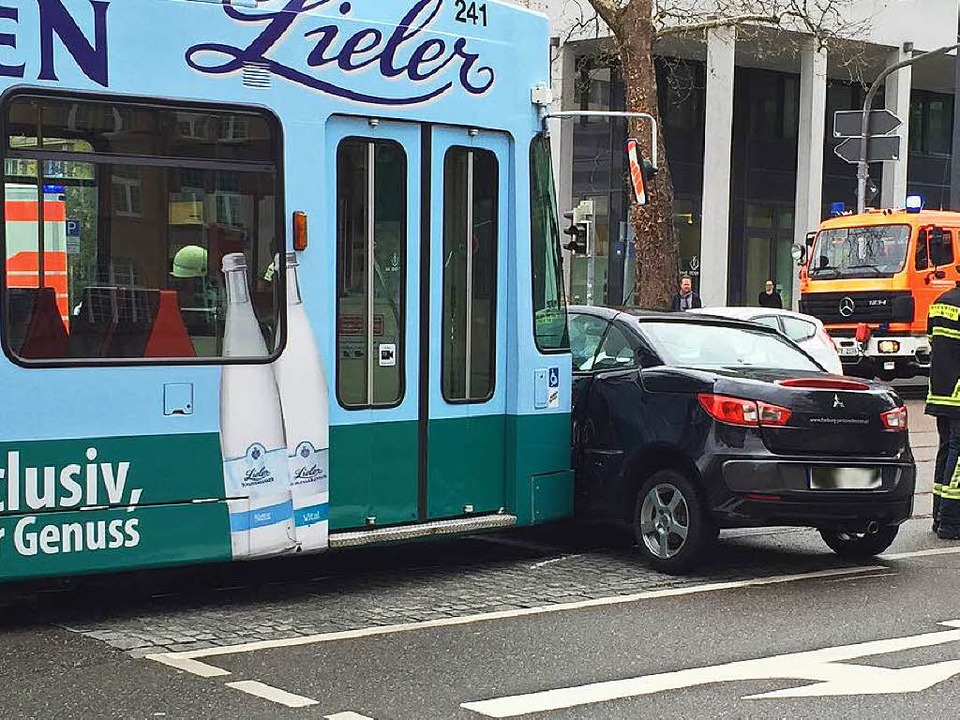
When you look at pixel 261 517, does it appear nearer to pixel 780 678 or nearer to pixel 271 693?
pixel 271 693

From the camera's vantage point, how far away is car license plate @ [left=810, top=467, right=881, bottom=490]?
346 inches

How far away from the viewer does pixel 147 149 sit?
750 cm

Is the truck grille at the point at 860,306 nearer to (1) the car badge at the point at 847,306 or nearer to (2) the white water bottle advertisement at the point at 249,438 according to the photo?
(1) the car badge at the point at 847,306

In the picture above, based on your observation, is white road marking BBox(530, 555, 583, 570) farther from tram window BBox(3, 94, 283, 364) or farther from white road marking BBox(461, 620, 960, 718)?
white road marking BBox(461, 620, 960, 718)

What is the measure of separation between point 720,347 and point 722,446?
1246 millimetres

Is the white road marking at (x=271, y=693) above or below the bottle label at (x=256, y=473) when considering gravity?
below

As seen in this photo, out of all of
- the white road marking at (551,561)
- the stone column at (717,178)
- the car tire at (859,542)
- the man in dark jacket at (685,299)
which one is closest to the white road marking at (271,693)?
the white road marking at (551,561)

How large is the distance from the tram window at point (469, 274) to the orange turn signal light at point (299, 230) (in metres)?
1.01

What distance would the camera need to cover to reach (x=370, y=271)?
331 inches

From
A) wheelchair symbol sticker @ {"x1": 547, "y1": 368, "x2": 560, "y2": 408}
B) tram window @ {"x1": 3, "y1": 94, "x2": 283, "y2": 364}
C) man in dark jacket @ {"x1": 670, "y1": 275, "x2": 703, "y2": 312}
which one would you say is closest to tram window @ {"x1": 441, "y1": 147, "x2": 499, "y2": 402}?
wheelchair symbol sticker @ {"x1": 547, "y1": 368, "x2": 560, "y2": 408}

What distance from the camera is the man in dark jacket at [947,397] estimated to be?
34.6 ft

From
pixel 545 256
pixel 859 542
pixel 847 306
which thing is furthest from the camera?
pixel 847 306

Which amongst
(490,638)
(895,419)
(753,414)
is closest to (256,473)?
(490,638)

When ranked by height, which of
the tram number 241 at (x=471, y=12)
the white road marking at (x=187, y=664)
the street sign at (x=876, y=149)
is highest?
the street sign at (x=876, y=149)
